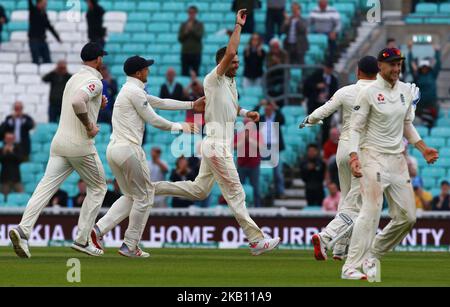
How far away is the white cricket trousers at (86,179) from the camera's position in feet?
55.4

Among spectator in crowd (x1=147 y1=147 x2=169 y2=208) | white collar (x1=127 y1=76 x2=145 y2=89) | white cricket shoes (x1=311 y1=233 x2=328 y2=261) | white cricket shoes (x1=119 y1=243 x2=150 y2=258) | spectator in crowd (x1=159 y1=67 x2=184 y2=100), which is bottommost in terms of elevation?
spectator in crowd (x1=147 y1=147 x2=169 y2=208)

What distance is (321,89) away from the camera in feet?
88.3

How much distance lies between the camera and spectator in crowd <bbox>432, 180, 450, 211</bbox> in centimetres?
2481

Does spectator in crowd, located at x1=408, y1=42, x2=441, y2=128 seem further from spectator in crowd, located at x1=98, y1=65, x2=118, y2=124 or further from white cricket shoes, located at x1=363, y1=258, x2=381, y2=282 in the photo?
white cricket shoes, located at x1=363, y1=258, x2=381, y2=282

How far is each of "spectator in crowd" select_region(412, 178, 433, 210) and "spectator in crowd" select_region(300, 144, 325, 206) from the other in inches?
62.1

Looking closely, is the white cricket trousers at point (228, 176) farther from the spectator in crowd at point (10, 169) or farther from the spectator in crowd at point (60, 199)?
the spectator in crowd at point (10, 169)

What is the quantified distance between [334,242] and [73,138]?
126 inches

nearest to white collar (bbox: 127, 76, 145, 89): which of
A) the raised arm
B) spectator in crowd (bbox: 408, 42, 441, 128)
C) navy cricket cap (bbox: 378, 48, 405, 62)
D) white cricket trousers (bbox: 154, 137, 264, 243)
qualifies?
the raised arm

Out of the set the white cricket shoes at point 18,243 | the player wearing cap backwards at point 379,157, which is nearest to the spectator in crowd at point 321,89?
the white cricket shoes at point 18,243

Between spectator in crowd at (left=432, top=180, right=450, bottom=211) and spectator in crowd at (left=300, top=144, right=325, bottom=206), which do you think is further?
spectator in crowd at (left=300, top=144, right=325, bottom=206)

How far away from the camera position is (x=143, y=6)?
3209 cm

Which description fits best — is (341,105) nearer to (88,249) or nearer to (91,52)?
(91,52)

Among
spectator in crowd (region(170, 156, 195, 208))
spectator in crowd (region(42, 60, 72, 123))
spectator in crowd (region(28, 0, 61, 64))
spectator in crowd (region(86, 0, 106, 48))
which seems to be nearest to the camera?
spectator in crowd (region(170, 156, 195, 208))

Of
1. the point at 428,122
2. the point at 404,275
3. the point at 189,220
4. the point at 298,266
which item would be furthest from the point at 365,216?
the point at 428,122
